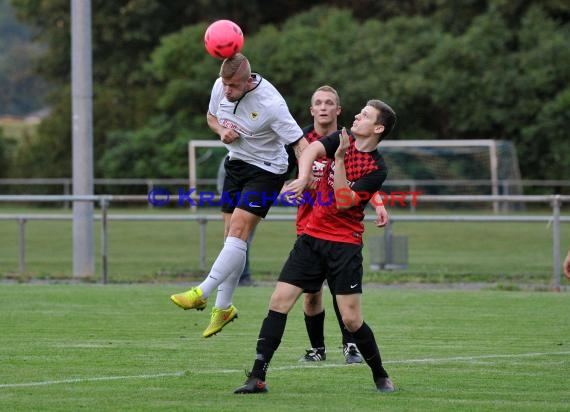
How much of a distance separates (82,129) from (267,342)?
10755mm

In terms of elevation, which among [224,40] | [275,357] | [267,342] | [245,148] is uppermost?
[224,40]

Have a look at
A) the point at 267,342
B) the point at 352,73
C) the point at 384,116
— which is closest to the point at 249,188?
the point at 384,116

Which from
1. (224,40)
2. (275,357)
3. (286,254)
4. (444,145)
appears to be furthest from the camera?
(444,145)

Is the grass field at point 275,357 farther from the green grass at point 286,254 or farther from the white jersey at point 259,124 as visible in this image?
the green grass at point 286,254

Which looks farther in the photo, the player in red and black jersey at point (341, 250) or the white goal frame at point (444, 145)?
the white goal frame at point (444, 145)

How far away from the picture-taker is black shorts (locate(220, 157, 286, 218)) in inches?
354

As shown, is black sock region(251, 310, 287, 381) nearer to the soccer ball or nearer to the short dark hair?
the short dark hair

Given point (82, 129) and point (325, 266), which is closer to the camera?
point (325, 266)

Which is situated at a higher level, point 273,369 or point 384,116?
point 384,116

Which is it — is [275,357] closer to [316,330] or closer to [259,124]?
[316,330]

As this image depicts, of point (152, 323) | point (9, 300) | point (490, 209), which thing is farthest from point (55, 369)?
point (490, 209)

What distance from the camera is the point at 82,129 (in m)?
17.8

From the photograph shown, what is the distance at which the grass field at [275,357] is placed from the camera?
7332mm

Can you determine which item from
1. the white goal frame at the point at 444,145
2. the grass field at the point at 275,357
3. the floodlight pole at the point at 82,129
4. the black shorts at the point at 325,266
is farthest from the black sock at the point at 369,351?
the white goal frame at the point at 444,145
